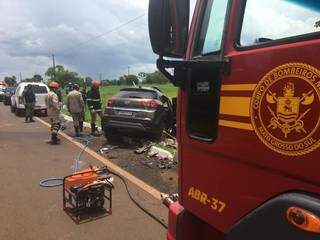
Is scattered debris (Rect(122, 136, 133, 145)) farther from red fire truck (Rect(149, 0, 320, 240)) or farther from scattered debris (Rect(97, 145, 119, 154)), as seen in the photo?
red fire truck (Rect(149, 0, 320, 240))

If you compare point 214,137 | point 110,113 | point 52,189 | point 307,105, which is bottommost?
point 52,189

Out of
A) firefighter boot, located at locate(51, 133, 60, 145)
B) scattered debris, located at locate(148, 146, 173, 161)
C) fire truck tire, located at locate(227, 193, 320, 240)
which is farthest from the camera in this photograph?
firefighter boot, located at locate(51, 133, 60, 145)

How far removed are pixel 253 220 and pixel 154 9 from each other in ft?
4.24

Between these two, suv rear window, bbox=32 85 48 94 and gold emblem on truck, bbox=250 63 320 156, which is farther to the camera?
suv rear window, bbox=32 85 48 94

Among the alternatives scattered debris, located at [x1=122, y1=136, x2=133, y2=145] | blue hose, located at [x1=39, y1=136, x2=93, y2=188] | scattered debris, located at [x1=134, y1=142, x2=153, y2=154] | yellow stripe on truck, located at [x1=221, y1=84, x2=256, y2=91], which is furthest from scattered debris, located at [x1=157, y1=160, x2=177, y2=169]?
yellow stripe on truck, located at [x1=221, y1=84, x2=256, y2=91]

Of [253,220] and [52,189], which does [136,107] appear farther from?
[253,220]

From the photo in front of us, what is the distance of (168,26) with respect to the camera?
2.48 m

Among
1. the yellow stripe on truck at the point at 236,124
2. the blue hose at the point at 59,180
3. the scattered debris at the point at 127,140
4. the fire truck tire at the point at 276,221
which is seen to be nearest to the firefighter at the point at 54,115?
the blue hose at the point at 59,180

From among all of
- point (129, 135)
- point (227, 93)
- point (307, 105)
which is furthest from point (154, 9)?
point (129, 135)

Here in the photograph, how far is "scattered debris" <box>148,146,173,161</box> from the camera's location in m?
9.61

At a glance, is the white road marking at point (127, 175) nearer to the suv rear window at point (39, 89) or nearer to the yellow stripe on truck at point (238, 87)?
the yellow stripe on truck at point (238, 87)

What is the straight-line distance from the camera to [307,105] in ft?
6.05

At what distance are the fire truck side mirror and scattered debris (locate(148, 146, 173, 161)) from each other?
6954 mm

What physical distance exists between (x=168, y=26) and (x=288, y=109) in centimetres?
92
